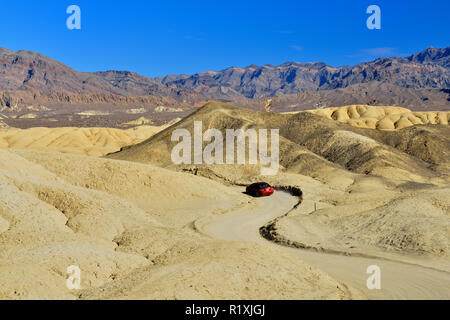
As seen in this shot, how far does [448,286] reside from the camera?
1505 centimetres

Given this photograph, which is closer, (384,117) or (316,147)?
(316,147)

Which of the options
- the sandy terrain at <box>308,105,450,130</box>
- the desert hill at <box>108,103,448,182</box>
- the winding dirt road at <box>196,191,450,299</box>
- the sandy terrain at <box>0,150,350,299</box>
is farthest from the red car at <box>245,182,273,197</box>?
the sandy terrain at <box>308,105,450,130</box>

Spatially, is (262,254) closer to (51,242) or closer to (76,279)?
(76,279)

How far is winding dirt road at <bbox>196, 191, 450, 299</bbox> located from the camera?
14453 millimetres

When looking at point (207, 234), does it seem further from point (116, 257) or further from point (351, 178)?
point (351, 178)

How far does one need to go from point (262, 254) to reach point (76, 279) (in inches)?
244

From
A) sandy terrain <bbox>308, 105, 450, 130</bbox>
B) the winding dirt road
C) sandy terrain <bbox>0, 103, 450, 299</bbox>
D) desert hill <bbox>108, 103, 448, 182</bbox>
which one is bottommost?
the winding dirt road

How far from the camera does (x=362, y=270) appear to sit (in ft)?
55.1

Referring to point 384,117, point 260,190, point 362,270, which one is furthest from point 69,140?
point 384,117

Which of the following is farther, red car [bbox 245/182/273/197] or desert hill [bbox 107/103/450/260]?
red car [bbox 245/182/273/197]

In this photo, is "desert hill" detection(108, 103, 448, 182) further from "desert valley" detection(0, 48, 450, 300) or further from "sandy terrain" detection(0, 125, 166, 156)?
"sandy terrain" detection(0, 125, 166, 156)

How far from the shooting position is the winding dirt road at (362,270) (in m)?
14.5

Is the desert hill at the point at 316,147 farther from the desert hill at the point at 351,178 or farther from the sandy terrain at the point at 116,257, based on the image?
the sandy terrain at the point at 116,257
